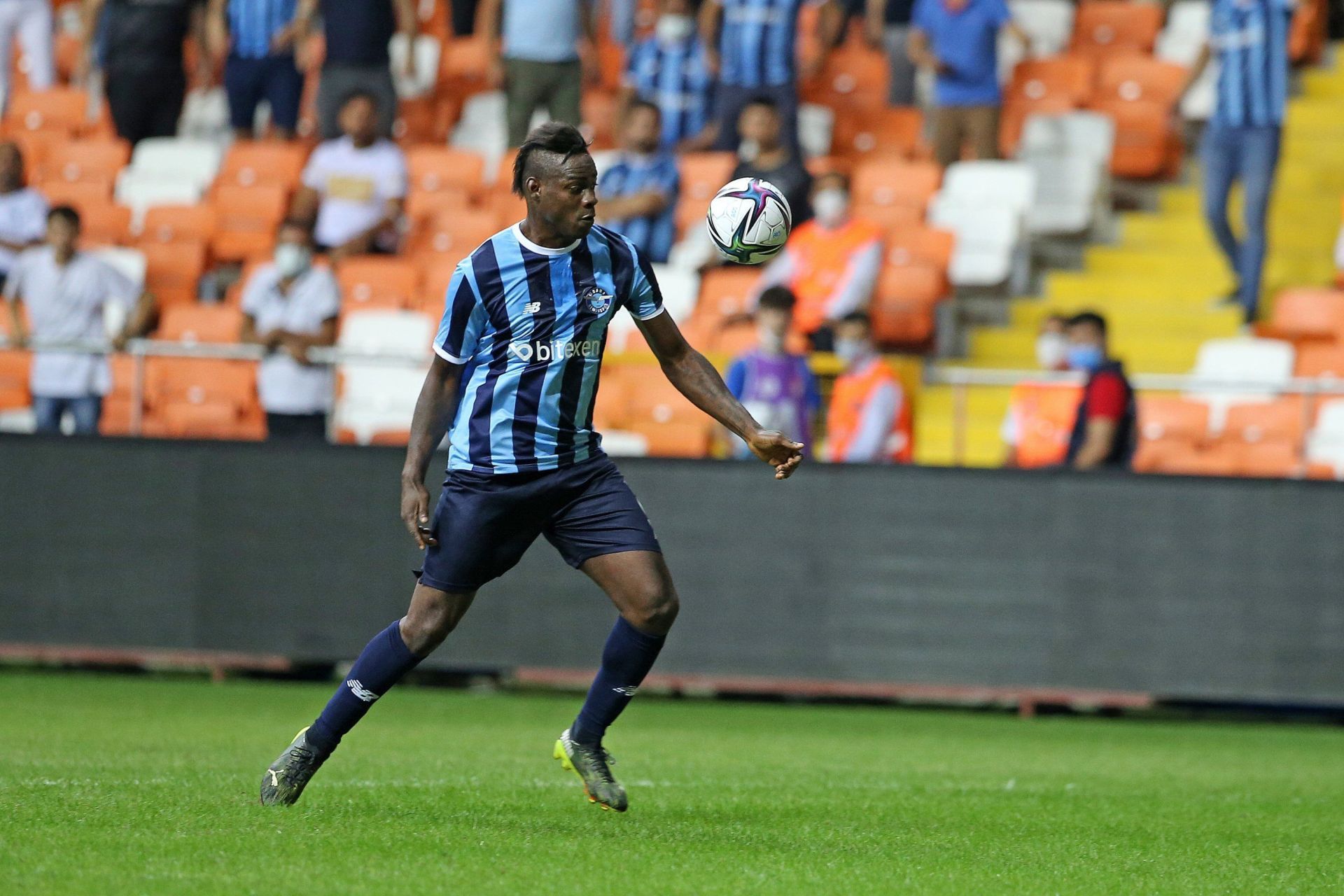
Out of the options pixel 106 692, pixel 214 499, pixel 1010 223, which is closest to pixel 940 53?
pixel 1010 223

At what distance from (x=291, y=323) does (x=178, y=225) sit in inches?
132

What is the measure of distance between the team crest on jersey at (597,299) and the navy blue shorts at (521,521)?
553mm

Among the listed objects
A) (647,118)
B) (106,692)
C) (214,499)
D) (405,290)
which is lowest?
(106,692)

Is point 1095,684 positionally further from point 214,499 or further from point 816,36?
point 816,36

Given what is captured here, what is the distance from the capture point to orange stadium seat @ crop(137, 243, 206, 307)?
16812 mm

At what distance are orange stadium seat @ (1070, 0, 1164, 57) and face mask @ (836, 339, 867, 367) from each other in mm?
6898

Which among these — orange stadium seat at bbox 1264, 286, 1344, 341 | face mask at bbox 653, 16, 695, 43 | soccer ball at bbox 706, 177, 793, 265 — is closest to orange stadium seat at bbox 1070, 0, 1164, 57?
face mask at bbox 653, 16, 695, 43

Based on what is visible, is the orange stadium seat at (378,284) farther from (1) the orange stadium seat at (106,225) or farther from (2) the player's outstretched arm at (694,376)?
(2) the player's outstretched arm at (694,376)

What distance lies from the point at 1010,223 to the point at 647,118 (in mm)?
3065

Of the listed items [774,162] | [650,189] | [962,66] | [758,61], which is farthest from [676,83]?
[962,66]

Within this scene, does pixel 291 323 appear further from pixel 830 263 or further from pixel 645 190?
pixel 830 263

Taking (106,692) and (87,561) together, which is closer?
(106,692)

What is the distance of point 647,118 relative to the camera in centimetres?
Result: 1566

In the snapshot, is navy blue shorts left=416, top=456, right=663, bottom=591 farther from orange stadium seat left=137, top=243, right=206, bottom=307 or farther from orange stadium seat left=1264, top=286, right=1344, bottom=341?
orange stadium seat left=137, top=243, right=206, bottom=307
